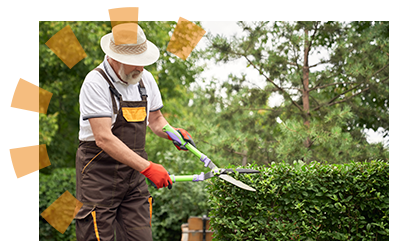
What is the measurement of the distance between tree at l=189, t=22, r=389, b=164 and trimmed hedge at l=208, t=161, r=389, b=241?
4.96ft

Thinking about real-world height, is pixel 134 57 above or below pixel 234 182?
above

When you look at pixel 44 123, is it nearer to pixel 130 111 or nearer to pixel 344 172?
pixel 130 111

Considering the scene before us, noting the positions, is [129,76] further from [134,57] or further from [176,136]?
[176,136]

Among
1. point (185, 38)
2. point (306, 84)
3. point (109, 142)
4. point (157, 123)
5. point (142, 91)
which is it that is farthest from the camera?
point (306, 84)

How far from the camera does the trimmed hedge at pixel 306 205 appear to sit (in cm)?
314

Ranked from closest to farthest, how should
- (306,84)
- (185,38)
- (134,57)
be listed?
(134,57) → (185,38) → (306,84)

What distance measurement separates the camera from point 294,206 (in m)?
3.17

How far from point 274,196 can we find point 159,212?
275 cm

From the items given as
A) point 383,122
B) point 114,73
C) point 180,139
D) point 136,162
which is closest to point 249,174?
point 180,139

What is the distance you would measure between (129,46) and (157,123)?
763 millimetres

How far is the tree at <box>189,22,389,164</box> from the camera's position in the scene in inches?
197

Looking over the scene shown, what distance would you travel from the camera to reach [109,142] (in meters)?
2.38

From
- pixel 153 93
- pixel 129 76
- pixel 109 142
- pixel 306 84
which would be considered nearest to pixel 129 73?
pixel 129 76

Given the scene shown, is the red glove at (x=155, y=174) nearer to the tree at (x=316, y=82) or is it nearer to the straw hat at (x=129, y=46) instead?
the straw hat at (x=129, y=46)
